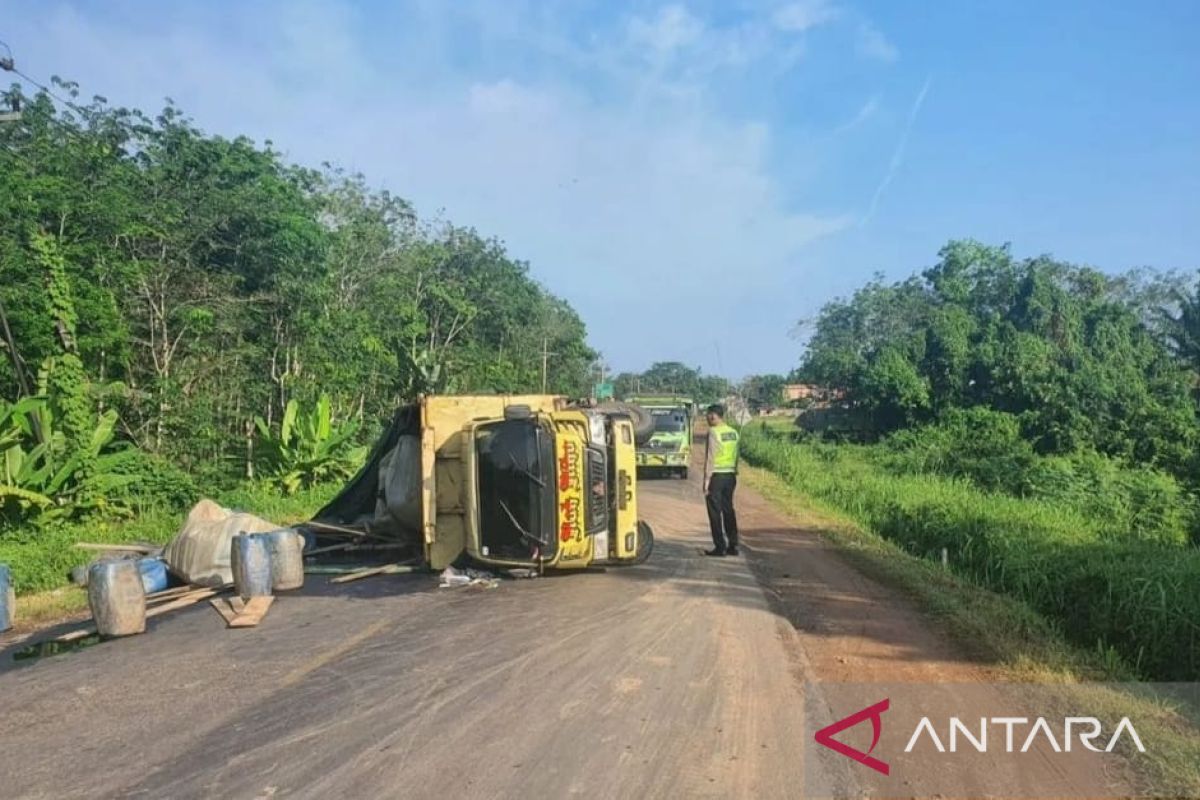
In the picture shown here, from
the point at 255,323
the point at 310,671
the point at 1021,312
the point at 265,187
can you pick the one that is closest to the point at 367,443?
the point at 255,323

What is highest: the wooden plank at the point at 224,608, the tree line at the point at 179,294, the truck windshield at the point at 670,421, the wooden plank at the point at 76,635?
the tree line at the point at 179,294

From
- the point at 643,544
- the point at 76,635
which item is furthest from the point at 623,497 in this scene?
the point at 76,635

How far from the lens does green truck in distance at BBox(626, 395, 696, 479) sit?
956 inches

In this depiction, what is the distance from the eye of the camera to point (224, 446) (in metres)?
16.7

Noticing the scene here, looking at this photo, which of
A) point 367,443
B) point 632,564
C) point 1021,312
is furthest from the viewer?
point 1021,312

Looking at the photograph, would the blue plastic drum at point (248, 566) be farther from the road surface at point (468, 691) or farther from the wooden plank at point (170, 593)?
the wooden plank at point (170, 593)

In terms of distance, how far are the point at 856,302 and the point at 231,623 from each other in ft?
159

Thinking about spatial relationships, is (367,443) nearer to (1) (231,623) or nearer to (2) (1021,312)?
(1) (231,623)

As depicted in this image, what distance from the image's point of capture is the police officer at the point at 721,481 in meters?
10.4

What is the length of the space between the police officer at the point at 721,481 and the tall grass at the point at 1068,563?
2.96m

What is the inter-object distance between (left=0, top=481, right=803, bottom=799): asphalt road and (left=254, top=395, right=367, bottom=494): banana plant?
319 inches

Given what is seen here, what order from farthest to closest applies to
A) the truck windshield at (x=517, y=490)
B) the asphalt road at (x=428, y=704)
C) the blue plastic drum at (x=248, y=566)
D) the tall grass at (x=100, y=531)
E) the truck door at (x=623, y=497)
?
the tall grass at (x=100, y=531)
the truck door at (x=623, y=497)
the blue plastic drum at (x=248, y=566)
the truck windshield at (x=517, y=490)
the asphalt road at (x=428, y=704)

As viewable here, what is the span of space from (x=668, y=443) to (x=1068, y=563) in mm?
15239

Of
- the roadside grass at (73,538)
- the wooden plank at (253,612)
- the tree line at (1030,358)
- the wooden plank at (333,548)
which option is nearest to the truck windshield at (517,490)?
the wooden plank at (253,612)
